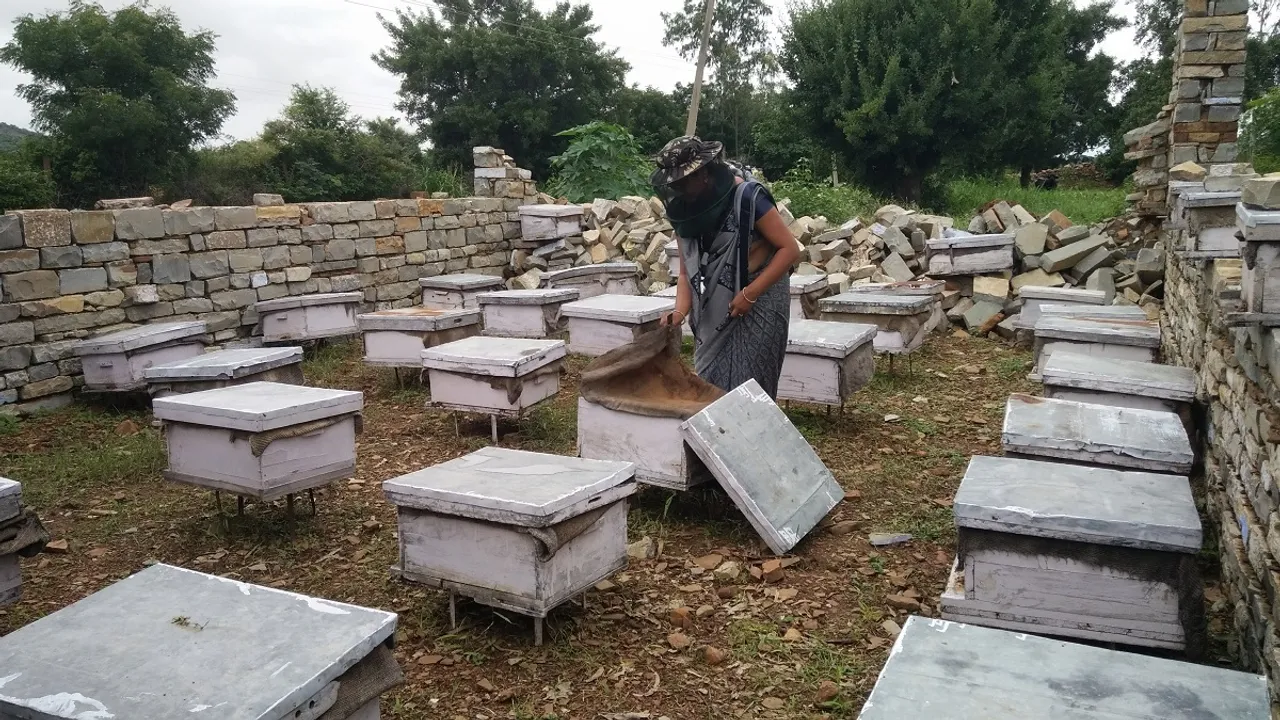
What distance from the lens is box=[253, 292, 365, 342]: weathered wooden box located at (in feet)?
27.5

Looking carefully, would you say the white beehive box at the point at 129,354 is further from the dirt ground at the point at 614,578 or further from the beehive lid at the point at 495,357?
the beehive lid at the point at 495,357

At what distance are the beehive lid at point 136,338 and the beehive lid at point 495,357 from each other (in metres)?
2.31

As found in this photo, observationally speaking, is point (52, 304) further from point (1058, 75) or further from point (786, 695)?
point (1058, 75)

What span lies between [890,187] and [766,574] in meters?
19.2

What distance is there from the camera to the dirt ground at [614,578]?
3307 millimetres

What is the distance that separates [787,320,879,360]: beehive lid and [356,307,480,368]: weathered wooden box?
286 cm

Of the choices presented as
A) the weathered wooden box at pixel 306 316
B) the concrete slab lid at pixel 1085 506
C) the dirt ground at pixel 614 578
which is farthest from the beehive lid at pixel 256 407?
the weathered wooden box at pixel 306 316

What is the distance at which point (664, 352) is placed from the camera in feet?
16.3

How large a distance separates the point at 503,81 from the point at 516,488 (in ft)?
114

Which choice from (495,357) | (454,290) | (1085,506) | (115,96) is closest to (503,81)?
(115,96)

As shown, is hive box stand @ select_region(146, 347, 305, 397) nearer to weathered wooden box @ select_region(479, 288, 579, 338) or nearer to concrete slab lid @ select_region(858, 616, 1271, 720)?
weathered wooden box @ select_region(479, 288, 579, 338)

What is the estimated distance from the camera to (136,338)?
6.84 metres

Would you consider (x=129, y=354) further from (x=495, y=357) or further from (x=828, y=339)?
(x=828, y=339)

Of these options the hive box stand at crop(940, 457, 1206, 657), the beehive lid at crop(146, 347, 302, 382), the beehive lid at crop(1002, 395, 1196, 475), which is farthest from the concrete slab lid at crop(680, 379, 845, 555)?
the beehive lid at crop(146, 347, 302, 382)
